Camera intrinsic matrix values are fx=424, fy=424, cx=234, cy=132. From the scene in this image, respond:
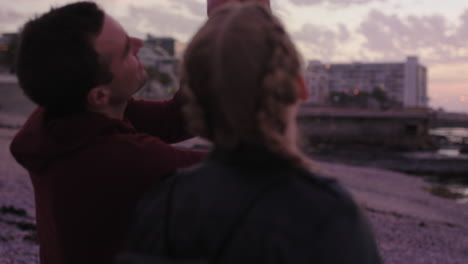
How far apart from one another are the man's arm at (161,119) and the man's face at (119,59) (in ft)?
1.33

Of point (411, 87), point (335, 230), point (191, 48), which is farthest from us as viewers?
point (411, 87)

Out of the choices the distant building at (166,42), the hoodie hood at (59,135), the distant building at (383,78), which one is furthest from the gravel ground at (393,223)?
the distant building at (383,78)

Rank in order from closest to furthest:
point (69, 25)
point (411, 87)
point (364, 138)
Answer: point (69, 25), point (364, 138), point (411, 87)

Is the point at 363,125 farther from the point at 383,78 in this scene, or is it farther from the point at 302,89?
the point at 383,78

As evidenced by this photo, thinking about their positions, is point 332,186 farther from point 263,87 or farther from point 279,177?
point 263,87

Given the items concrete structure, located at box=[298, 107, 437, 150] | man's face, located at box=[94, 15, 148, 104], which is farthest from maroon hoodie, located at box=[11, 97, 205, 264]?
concrete structure, located at box=[298, 107, 437, 150]

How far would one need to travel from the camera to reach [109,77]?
154cm

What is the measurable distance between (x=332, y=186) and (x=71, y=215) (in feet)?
2.99

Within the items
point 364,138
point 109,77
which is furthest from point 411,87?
point 109,77

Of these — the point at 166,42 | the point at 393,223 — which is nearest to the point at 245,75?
the point at 393,223

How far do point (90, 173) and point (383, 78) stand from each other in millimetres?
163283

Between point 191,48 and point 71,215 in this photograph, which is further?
point 71,215

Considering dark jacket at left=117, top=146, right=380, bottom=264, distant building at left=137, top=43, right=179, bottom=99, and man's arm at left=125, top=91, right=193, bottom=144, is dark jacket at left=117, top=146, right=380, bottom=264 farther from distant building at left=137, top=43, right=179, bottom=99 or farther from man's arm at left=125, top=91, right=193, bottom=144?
distant building at left=137, top=43, right=179, bottom=99

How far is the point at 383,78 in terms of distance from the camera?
154000 mm
